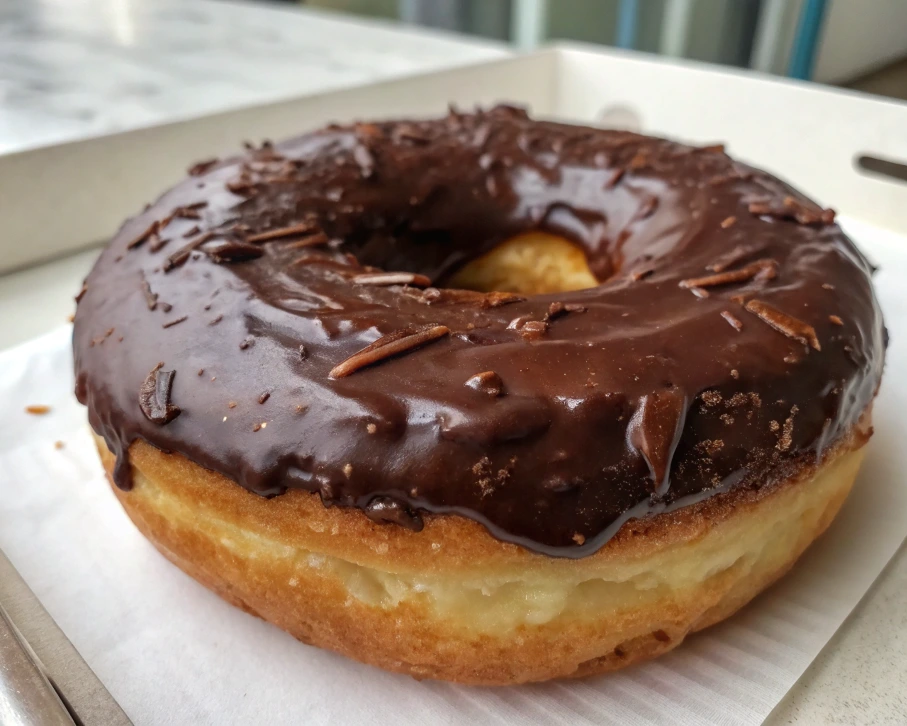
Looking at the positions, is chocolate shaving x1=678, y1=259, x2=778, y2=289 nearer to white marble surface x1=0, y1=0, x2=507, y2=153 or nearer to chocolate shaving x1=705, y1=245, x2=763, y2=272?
chocolate shaving x1=705, y1=245, x2=763, y2=272

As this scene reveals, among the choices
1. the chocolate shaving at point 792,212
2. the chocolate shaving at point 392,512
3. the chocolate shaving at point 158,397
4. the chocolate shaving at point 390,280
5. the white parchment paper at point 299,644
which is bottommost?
the white parchment paper at point 299,644

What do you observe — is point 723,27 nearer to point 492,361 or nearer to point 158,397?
point 492,361

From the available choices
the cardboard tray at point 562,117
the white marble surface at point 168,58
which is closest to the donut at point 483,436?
the cardboard tray at point 562,117

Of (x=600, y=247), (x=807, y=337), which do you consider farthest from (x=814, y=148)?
(x=807, y=337)

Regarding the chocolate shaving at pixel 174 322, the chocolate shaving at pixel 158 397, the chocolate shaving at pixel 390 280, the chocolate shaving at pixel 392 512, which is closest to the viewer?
the chocolate shaving at pixel 392 512

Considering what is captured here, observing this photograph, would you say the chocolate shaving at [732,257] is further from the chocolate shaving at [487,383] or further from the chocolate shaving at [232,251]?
the chocolate shaving at [232,251]

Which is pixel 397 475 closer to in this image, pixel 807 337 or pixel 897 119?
pixel 807 337

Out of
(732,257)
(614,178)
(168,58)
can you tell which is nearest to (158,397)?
(732,257)
